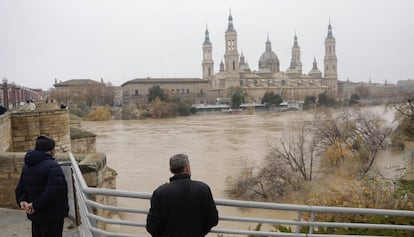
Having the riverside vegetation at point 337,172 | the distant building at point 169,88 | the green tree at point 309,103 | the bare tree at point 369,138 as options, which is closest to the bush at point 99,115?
the distant building at point 169,88

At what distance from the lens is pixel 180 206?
283 centimetres

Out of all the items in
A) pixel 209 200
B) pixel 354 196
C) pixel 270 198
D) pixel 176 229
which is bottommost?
pixel 270 198

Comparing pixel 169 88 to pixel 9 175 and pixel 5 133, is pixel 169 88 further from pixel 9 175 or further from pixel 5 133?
pixel 9 175

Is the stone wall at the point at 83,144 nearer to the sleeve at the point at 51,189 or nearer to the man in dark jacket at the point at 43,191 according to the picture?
the man in dark jacket at the point at 43,191

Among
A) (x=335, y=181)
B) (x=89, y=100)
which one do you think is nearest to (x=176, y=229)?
(x=335, y=181)

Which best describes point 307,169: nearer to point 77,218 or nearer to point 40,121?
point 40,121

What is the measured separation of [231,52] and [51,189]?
374ft

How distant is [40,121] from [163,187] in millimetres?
10192

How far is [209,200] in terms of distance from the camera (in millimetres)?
2898

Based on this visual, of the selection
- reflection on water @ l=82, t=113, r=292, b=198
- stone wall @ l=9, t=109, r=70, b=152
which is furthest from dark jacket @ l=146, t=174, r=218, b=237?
reflection on water @ l=82, t=113, r=292, b=198

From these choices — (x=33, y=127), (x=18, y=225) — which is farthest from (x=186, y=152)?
(x=18, y=225)

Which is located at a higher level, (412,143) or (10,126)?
(10,126)

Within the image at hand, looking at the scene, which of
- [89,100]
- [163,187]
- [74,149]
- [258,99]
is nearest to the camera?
[163,187]

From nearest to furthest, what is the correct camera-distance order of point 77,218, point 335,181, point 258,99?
point 77,218, point 335,181, point 258,99
